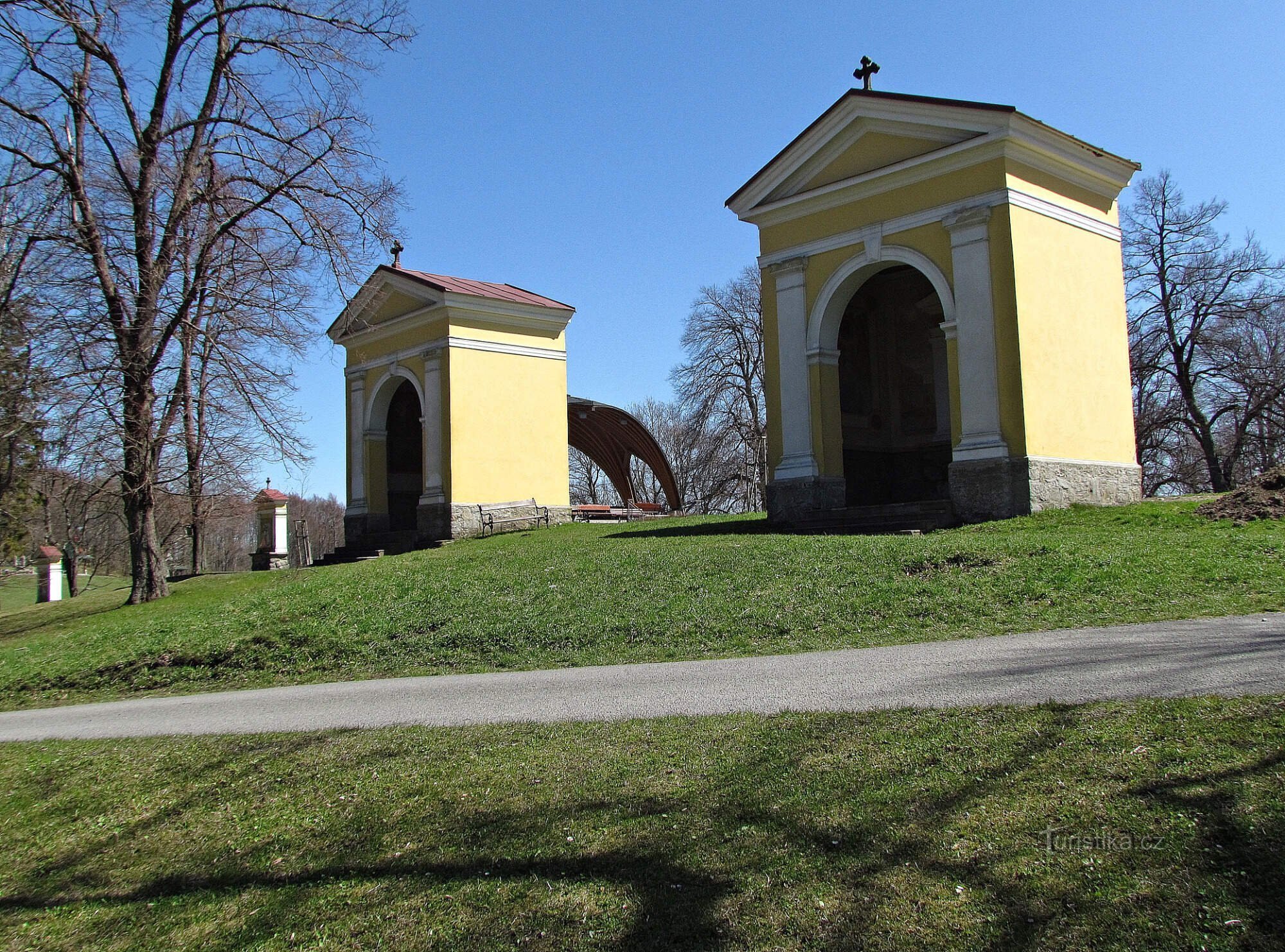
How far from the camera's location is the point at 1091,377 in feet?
61.8

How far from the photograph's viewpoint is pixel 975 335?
17.6 metres

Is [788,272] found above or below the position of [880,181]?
below

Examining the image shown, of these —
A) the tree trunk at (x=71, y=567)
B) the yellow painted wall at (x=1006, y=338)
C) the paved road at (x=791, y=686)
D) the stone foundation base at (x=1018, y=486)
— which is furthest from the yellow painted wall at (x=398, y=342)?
the paved road at (x=791, y=686)

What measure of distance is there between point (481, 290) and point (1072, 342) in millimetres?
16710

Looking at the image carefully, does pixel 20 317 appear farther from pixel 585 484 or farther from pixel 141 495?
pixel 585 484

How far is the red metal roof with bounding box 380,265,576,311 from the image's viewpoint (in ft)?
89.8

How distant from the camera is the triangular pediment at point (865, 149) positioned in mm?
18297

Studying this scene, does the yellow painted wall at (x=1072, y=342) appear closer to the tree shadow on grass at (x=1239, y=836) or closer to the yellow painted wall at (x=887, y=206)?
the yellow painted wall at (x=887, y=206)

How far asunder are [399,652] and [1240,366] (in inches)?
1380

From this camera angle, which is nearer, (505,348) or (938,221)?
(938,221)

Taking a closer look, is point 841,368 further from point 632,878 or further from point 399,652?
point 632,878

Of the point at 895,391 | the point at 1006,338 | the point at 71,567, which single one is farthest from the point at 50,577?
the point at 1006,338

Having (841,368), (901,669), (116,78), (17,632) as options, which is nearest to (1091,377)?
(841,368)

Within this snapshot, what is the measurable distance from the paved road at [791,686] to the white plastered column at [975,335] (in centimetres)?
885
